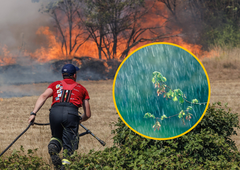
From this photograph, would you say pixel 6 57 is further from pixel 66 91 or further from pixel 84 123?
pixel 66 91

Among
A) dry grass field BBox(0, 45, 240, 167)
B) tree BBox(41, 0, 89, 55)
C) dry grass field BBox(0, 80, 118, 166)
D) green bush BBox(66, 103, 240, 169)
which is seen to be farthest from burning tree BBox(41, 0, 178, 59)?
green bush BBox(66, 103, 240, 169)

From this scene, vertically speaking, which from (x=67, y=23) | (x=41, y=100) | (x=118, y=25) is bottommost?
(x=41, y=100)

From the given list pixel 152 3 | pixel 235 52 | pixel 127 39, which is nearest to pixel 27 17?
pixel 127 39

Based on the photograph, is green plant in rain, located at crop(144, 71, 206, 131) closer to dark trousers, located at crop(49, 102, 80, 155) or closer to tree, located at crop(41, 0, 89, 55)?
dark trousers, located at crop(49, 102, 80, 155)

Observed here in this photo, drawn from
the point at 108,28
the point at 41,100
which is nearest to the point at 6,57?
the point at 108,28

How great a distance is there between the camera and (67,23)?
34.4 m

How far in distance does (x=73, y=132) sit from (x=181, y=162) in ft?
5.79

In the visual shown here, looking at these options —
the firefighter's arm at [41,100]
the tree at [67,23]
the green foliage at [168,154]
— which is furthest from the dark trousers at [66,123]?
the tree at [67,23]

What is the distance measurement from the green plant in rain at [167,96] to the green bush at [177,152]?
3.04ft

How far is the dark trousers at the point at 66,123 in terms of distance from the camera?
15.4 feet

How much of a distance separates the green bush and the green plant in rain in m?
0.93

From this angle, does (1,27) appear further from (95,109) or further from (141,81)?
(141,81)

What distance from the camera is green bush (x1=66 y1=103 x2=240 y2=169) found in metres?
4.44

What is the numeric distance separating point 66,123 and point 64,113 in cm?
17
